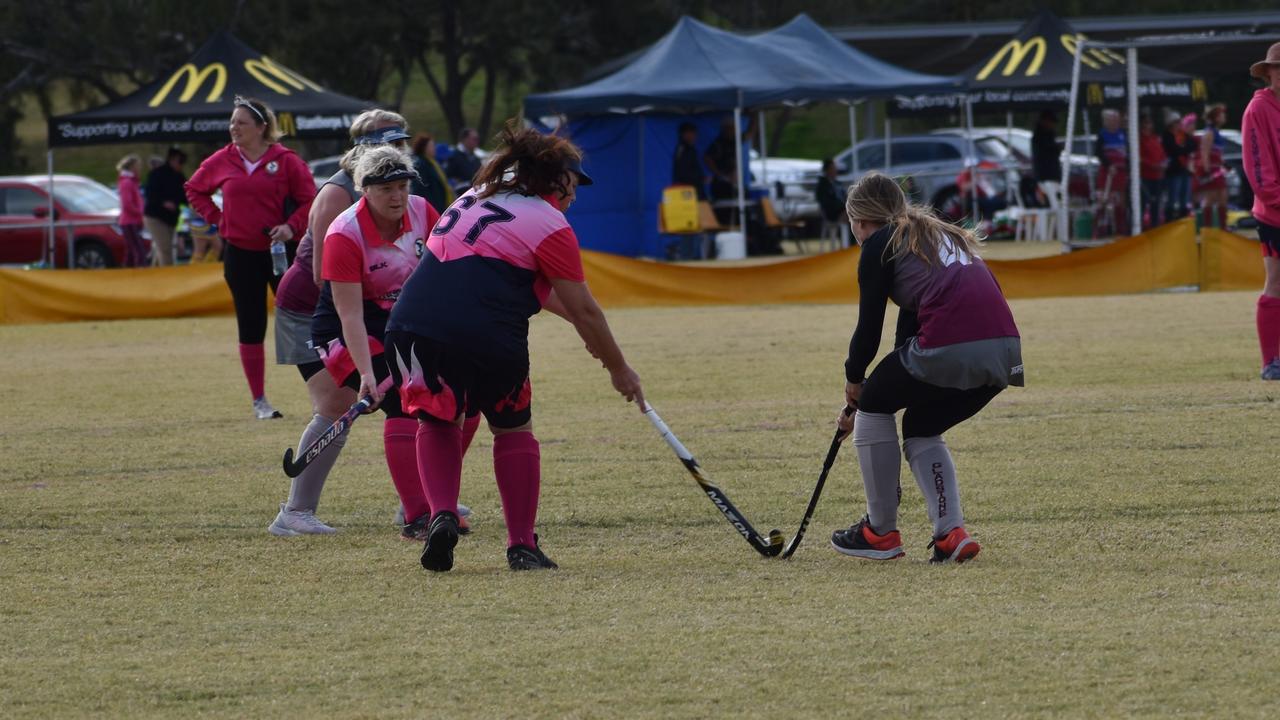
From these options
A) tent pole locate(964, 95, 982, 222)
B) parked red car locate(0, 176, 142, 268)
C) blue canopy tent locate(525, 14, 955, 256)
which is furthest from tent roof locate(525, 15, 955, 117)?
parked red car locate(0, 176, 142, 268)

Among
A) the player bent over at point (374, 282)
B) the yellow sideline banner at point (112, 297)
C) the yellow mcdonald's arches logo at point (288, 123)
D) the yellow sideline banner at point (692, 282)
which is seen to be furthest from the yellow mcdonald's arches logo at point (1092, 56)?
the player bent over at point (374, 282)

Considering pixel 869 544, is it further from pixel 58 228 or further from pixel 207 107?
pixel 58 228

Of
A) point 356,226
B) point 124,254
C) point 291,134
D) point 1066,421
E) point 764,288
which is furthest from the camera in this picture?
point 124,254

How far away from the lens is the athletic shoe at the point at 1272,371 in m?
11.1

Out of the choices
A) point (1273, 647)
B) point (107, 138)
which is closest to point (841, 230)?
point (107, 138)

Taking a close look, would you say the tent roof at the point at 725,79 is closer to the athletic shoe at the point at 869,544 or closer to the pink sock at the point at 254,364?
the pink sock at the point at 254,364

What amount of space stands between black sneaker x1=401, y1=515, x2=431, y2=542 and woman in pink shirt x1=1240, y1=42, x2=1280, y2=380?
244 inches

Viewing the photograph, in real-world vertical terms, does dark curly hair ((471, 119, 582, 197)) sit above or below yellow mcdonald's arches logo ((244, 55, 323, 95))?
below

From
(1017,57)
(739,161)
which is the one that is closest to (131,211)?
(739,161)

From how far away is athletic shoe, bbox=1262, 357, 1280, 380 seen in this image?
36.6 feet

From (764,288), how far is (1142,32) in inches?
871

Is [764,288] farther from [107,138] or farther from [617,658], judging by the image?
[617,658]

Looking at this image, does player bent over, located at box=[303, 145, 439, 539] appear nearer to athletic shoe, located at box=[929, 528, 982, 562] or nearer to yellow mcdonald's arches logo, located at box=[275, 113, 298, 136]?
athletic shoe, located at box=[929, 528, 982, 562]

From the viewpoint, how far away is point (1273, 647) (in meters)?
4.87
